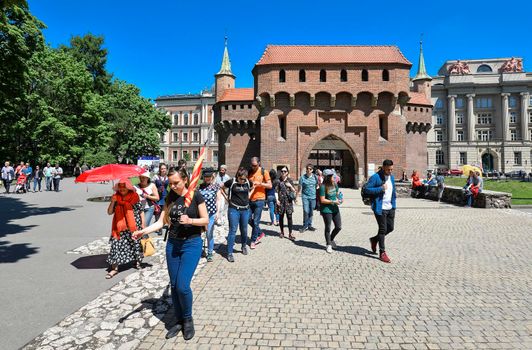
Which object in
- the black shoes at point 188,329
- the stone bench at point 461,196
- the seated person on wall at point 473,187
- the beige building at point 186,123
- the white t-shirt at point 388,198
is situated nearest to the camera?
the black shoes at point 188,329

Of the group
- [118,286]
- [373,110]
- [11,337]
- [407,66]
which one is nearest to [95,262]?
[118,286]

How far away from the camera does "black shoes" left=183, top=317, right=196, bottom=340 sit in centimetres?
335

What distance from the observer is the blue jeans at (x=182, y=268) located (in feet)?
11.0

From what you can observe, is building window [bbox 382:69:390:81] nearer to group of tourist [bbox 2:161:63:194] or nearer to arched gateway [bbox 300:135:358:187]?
arched gateway [bbox 300:135:358:187]

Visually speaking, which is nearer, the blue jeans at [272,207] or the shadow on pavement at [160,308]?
the shadow on pavement at [160,308]

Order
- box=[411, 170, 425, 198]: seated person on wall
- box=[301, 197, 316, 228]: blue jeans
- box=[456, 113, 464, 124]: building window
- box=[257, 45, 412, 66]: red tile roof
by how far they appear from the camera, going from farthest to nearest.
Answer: box=[456, 113, 464, 124]: building window, box=[257, 45, 412, 66]: red tile roof, box=[411, 170, 425, 198]: seated person on wall, box=[301, 197, 316, 228]: blue jeans

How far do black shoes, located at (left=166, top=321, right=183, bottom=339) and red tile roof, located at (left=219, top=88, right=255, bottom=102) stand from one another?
33.5 meters

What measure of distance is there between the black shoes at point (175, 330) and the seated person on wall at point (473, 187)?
48.6 ft

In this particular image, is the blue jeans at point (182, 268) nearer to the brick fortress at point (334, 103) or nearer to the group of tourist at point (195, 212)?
the group of tourist at point (195, 212)

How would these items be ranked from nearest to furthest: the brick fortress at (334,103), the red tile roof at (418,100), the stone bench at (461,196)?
the stone bench at (461,196), the brick fortress at (334,103), the red tile roof at (418,100)

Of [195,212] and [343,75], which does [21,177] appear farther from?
[343,75]

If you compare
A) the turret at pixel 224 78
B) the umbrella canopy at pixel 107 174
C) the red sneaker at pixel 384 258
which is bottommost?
the red sneaker at pixel 384 258

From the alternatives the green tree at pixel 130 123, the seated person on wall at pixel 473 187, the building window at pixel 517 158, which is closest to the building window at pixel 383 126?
the seated person on wall at pixel 473 187

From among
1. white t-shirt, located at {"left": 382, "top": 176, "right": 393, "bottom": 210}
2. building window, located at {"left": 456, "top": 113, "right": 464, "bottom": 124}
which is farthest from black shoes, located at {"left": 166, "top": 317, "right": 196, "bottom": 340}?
building window, located at {"left": 456, "top": 113, "right": 464, "bottom": 124}
